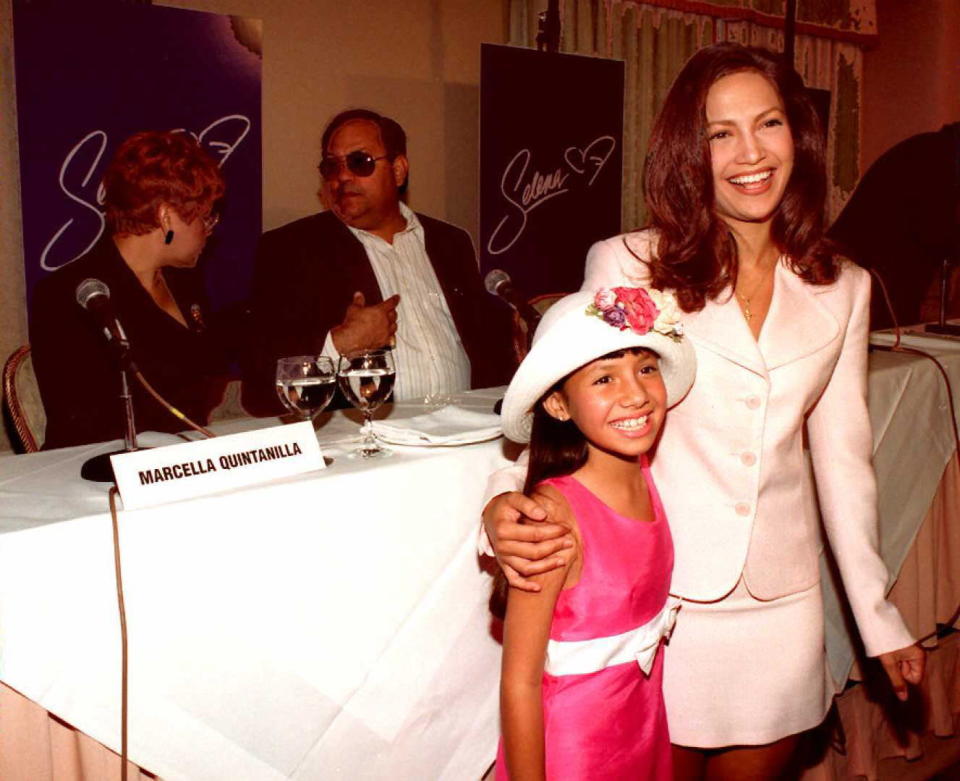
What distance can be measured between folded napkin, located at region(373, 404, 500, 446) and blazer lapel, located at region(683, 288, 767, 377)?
1.73ft

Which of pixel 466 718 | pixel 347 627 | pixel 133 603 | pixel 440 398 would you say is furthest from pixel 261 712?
pixel 440 398

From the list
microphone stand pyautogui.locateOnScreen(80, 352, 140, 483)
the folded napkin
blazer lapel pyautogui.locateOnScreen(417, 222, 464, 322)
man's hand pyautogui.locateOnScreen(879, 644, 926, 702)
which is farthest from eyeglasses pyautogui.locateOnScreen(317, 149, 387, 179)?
man's hand pyautogui.locateOnScreen(879, 644, 926, 702)

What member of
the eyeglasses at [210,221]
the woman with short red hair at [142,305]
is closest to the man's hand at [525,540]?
the woman with short red hair at [142,305]

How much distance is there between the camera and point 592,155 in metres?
4.86

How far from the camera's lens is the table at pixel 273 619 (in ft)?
4.48

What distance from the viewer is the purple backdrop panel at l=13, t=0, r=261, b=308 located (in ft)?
10.5

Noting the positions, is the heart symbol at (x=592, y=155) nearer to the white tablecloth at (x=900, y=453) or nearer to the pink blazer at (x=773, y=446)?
the white tablecloth at (x=900, y=453)

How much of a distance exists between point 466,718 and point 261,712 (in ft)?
1.36

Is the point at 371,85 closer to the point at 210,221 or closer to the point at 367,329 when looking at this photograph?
the point at 210,221

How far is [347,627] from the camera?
1.63m

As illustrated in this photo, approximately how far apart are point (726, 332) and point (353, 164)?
8.74 feet

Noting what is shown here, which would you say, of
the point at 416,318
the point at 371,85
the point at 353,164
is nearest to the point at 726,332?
the point at 416,318

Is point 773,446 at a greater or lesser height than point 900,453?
greater
